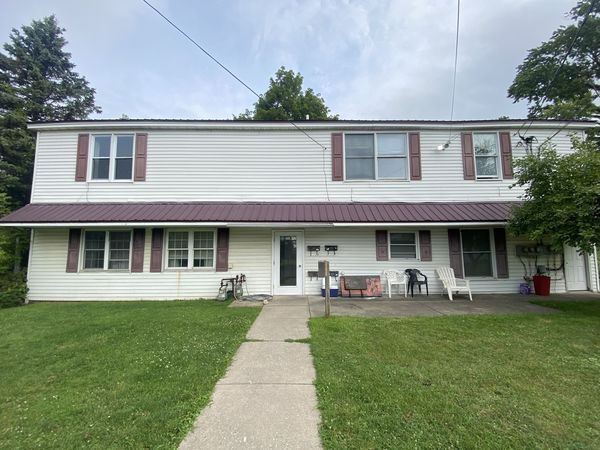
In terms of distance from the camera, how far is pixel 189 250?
9.62 m

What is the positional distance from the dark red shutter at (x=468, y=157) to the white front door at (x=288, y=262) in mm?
6652

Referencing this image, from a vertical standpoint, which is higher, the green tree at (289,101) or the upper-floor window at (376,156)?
the green tree at (289,101)

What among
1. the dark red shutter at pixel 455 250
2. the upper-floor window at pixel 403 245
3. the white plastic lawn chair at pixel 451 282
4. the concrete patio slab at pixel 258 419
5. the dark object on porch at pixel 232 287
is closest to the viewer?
the concrete patio slab at pixel 258 419

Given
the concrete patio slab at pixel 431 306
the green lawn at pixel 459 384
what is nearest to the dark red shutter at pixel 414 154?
the concrete patio slab at pixel 431 306

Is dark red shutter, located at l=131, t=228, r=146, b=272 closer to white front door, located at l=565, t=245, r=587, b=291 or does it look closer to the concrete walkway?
the concrete walkway

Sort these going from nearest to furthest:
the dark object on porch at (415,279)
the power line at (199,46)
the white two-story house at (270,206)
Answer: the power line at (199,46) < the dark object on porch at (415,279) < the white two-story house at (270,206)

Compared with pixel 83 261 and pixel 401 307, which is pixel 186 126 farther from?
pixel 401 307

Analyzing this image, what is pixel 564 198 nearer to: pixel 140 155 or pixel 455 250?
pixel 455 250

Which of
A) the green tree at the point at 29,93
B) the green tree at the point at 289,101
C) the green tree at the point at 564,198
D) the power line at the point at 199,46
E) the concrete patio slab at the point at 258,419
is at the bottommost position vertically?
the concrete patio slab at the point at 258,419

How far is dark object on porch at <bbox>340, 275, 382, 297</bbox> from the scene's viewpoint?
924 centimetres

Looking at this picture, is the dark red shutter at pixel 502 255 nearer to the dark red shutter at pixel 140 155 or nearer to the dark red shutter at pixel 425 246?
the dark red shutter at pixel 425 246

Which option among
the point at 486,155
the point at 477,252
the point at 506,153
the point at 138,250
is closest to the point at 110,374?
the point at 138,250

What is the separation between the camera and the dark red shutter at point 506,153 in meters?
10.1

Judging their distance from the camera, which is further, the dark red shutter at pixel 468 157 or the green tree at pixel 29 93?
the green tree at pixel 29 93
